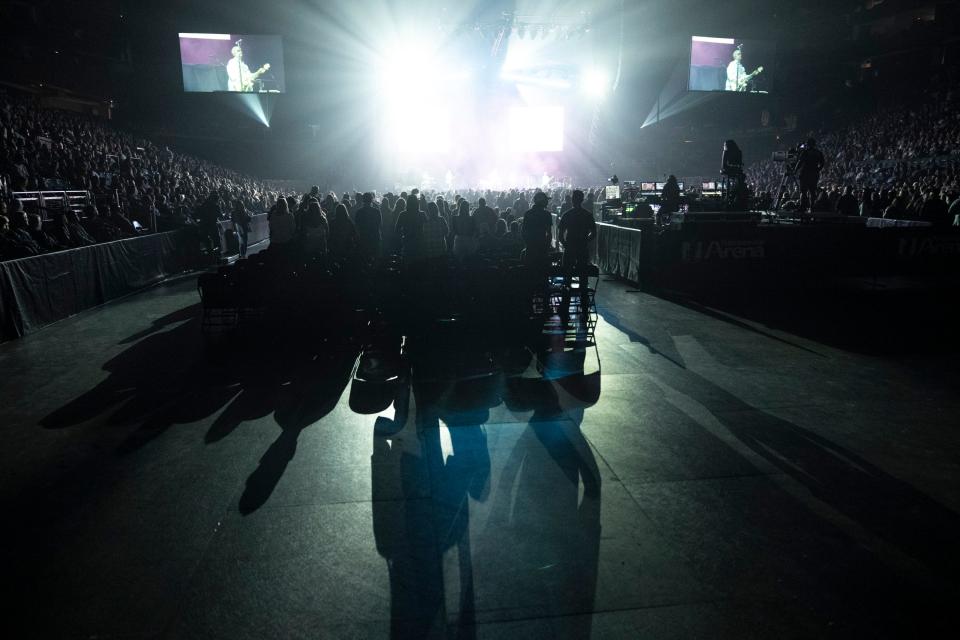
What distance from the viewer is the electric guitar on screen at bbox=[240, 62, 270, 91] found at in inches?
1363

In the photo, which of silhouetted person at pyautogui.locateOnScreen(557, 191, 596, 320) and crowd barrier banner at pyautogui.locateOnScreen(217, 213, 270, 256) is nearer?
silhouetted person at pyautogui.locateOnScreen(557, 191, 596, 320)

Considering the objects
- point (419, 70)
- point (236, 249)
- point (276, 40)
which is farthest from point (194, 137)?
point (236, 249)

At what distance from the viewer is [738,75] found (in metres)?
37.1

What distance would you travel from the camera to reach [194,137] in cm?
3944

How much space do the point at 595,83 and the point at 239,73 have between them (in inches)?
923

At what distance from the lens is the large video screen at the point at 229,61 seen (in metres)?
34.1

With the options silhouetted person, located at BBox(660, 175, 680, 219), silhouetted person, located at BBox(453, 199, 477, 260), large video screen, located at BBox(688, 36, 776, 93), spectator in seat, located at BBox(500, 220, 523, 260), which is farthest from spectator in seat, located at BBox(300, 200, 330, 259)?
large video screen, located at BBox(688, 36, 776, 93)

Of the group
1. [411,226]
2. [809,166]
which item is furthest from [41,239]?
[809,166]

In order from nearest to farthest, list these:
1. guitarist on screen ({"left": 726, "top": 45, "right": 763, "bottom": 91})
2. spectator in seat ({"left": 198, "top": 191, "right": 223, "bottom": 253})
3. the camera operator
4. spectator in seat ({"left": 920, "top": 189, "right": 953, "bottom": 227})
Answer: spectator in seat ({"left": 920, "top": 189, "right": 953, "bottom": 227}) < the camera operator < spectator in seat ({"left": 198, "top": 191, "right": 223, "bottom": 253}) < guitarist on screen ({"left": 726, "top": 45, "right": 763, "bottom": 91})

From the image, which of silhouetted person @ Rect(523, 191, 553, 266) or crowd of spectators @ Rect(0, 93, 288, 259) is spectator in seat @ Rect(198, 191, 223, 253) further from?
silhouetted person @ Rect(523, 191, 553, 266)

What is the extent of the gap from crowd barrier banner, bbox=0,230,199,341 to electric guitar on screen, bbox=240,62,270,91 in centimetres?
2237

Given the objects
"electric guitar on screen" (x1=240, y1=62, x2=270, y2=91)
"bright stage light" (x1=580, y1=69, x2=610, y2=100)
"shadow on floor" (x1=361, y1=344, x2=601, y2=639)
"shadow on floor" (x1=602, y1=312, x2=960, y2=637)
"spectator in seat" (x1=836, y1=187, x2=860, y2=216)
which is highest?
"bright stage light" (x1=580, y1=69, x2=610, y2=100)

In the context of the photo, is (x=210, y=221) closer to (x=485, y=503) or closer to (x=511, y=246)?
(x=511, y=246)

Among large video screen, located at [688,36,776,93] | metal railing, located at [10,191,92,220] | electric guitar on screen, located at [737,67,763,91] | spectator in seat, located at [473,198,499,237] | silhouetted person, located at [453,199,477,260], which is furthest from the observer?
electric guitar on screen, located at [737,67,763,91]
